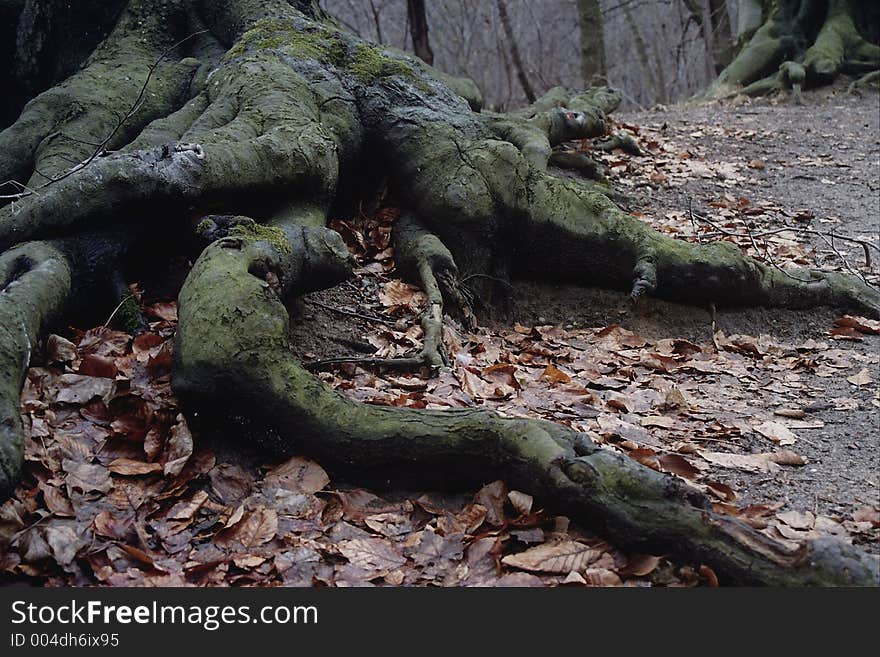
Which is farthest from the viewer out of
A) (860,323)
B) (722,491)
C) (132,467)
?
(860,323)

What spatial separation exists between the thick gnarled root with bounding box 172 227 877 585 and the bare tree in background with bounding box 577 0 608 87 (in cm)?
1222

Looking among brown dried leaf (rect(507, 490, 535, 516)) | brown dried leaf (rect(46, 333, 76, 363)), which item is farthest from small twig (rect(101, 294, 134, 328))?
brown dried leaf (rect(507, 490, 535, 516))

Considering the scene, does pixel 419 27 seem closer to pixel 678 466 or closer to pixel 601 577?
pixel 678 466

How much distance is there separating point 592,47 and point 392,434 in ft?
42.7

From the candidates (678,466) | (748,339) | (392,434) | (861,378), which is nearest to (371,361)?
(392,434)

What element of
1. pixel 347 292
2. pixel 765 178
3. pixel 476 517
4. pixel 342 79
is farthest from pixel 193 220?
pixel 765 178

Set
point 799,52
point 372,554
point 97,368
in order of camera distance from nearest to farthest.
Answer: point 372,554, point 97,368, point 799,52

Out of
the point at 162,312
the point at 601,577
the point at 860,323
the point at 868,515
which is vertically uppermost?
the point at 162,312

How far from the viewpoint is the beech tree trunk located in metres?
2.81

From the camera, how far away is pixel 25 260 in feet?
11.9

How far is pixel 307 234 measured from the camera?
405 cm

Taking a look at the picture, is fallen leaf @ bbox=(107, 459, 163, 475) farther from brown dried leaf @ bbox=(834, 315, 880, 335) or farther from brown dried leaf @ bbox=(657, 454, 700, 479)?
brown dried leaf @ bbox=(834, 315, 880, 335)

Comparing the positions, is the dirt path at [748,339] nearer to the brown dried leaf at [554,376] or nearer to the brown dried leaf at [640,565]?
the brown dried leaf at [554,376]

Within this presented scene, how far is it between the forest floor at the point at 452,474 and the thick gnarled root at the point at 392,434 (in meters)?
0.09
